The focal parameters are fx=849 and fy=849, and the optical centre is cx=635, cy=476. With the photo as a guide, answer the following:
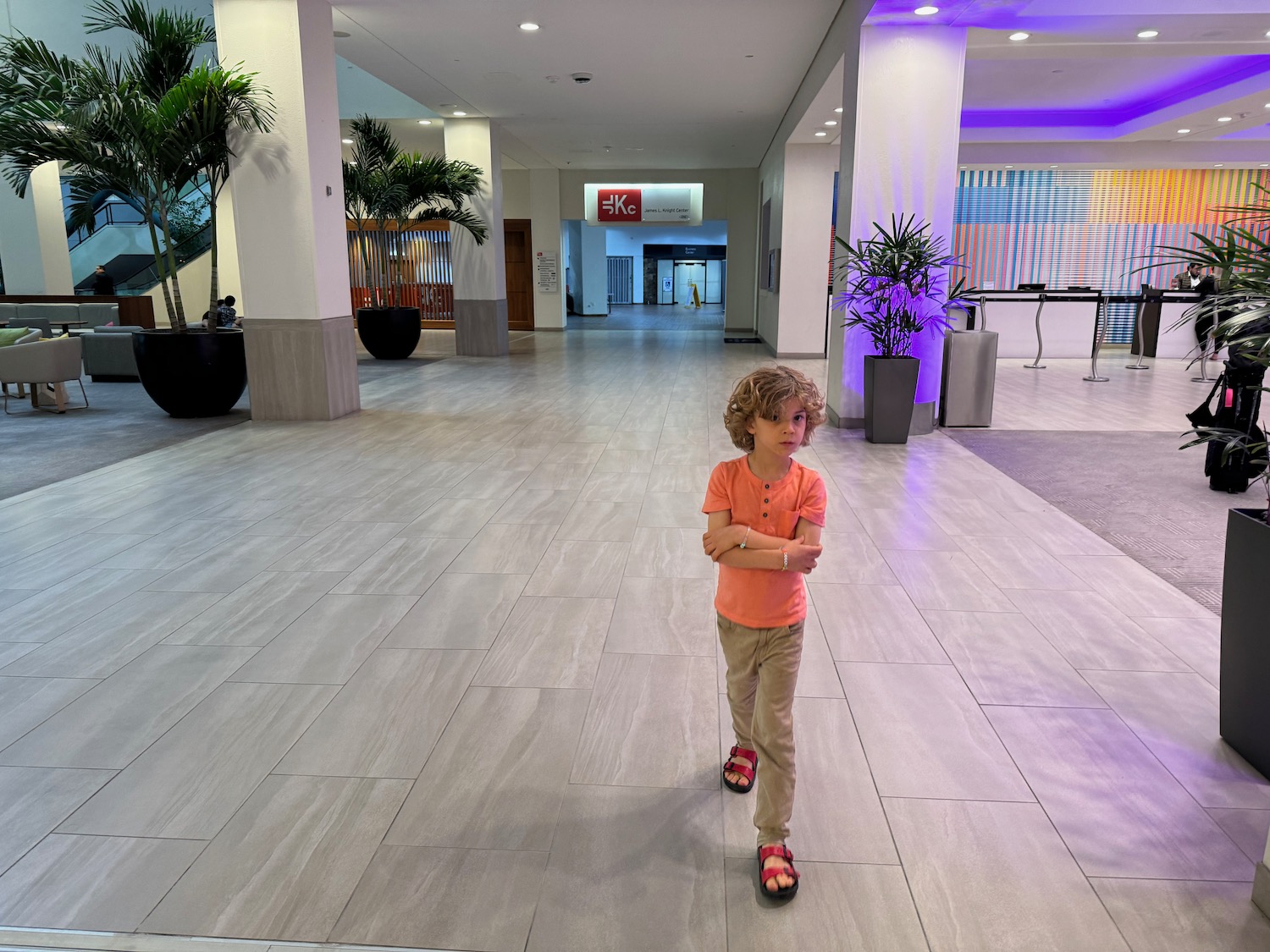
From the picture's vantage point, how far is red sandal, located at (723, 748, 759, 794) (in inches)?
82.7

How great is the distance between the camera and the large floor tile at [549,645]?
2.73m

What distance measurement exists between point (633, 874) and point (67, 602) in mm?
2774

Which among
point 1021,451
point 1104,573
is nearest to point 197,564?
point 1104,573

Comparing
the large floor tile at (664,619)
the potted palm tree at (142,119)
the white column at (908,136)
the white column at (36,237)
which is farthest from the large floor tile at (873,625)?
the white column at (36,237)

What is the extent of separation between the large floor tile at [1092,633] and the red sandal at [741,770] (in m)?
1.35

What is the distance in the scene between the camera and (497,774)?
2.19 m

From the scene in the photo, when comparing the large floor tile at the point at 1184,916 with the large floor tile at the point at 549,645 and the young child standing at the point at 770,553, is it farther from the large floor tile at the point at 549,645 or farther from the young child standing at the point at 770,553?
the large floor tile at the point at 549,645

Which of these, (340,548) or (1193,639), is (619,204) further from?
(1193,639)

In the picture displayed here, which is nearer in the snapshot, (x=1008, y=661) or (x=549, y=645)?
(x=1008, y=661)

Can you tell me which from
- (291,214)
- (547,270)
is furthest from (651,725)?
(547,270)

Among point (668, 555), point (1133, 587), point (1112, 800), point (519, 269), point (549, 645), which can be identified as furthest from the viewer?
point (519, 269)

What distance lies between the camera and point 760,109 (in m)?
11.8

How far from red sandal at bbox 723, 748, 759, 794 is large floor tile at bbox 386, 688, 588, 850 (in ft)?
1.35

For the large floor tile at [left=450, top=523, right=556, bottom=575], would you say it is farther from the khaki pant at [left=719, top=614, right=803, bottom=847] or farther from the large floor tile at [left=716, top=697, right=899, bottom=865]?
the khaki pant at [left=719, top=614, right=803, bottom=847]
